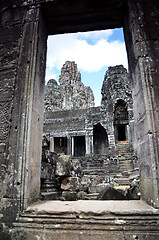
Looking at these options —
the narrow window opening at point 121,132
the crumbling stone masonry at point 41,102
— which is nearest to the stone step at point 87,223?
the crumbling stone masonry at point 41,102

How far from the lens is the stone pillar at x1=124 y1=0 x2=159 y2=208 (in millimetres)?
2209

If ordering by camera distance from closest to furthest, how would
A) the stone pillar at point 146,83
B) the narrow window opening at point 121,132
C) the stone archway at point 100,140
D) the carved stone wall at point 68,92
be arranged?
the stone pillar at point 146,83 → the narrow window opening at point 121,132 → the stone archway at point 100,140 → the carved stone wall at point 68,92

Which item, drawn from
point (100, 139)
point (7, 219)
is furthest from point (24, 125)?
point (100, 139)

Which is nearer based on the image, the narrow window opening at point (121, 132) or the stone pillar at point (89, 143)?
the stone pillar at point (89, 143)

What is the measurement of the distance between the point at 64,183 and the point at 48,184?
2.07 feet

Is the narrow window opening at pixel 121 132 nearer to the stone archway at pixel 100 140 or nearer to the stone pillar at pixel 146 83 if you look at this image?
the stone archway at pixel 100 140

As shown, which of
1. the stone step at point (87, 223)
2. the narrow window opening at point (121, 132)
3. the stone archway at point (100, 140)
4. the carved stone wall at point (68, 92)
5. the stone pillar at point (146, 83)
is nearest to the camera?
the stone step at point (87, 223)

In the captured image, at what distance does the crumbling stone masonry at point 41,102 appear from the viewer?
6.59ft

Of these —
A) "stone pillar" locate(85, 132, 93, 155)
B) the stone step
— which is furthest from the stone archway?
the stone step

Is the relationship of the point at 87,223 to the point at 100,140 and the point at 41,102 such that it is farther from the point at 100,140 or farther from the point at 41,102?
the point at 100,140

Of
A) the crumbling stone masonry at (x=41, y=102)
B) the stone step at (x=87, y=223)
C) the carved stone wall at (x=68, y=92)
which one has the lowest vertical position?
the stone step at (x=87, y=223)

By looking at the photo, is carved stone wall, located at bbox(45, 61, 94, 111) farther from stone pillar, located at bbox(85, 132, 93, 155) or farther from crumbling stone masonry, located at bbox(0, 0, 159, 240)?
crumbling stone masonry, located at bbox(0, 0, 159, 240)

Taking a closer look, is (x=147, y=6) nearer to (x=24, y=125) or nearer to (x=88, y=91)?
(x=24, y=125)

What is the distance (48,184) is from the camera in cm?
409
